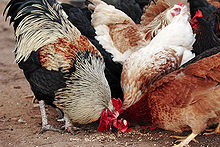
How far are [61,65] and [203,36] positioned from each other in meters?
2.33

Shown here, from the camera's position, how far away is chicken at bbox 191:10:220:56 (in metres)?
4.19

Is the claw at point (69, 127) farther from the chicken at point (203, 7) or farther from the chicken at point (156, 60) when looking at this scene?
the chicken at point (203, 7)

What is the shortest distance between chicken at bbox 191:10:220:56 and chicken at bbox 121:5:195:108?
464 millimetres

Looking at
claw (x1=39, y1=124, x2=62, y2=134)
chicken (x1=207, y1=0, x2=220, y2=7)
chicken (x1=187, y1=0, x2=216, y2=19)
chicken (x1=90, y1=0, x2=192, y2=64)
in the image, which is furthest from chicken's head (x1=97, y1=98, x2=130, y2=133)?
chicken (x1=207, y1=0, x2=220, y2=7)

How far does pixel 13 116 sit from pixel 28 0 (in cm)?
158

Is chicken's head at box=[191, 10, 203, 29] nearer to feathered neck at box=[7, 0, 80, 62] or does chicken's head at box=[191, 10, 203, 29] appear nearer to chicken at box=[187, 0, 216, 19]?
chicken at box=[187, 0, 216, 19]

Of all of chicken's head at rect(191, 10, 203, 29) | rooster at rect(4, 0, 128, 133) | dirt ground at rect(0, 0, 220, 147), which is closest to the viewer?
dirt ground at rect(0, 0, 220, 147)

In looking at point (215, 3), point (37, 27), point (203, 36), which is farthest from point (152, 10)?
point (37, 27)

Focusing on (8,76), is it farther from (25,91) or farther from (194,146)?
(194,146)

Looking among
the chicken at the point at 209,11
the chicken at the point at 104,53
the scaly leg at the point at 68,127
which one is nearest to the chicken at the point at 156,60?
the chicken at the point at 104,53

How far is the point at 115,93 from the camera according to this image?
3877 millimetres

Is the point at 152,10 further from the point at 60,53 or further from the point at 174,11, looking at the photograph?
the point at 60,53

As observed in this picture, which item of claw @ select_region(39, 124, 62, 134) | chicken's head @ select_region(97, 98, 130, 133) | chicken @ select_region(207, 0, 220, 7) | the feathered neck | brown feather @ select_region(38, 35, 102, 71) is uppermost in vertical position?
chicken @ select_region(207, 0, 220, 7)

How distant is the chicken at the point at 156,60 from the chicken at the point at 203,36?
18.3 inches
